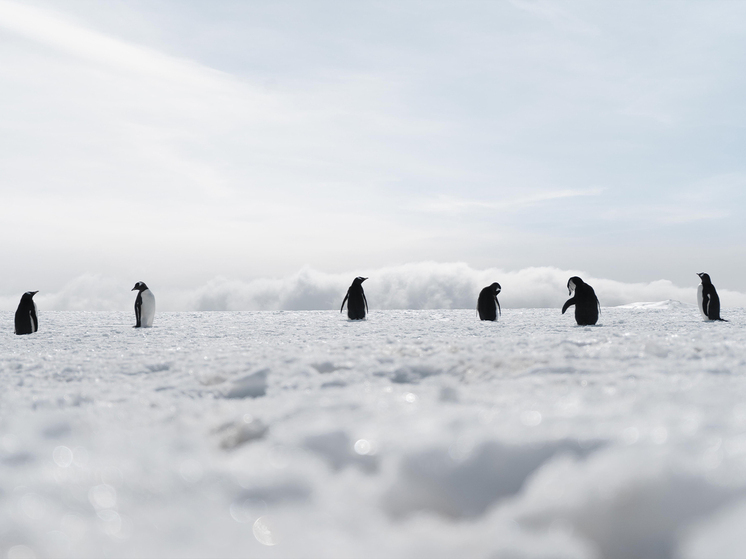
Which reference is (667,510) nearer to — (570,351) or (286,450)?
(286,450)

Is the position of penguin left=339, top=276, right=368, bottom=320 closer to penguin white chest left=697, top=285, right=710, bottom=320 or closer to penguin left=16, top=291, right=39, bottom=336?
penguin left=16, top=291, right=39, bottom=336

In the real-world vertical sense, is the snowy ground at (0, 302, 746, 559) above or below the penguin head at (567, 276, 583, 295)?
below

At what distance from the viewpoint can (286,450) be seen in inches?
87.1

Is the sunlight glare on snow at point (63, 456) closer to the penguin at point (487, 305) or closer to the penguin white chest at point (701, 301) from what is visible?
the penguin at point (487, 305)

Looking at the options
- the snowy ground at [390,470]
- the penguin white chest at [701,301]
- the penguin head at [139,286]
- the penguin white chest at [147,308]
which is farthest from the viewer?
the penguin head at [139,286]

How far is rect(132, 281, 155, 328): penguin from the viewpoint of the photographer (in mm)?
12117

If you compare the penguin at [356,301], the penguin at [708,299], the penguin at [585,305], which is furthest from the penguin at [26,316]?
the penguin at [708,299]

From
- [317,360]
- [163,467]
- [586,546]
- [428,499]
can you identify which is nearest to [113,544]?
A: [163,467]

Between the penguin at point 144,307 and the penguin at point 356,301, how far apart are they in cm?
527

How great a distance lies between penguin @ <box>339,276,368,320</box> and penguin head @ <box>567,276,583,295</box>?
559 centimetres

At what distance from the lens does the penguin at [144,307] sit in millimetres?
12117

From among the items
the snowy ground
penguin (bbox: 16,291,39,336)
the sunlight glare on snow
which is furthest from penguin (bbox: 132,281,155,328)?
the sunlight glare on snow

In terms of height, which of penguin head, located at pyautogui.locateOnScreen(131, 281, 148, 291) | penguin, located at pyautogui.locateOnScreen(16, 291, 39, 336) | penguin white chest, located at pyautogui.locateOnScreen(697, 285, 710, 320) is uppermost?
penguin head, located at pyautogui.locateOnScreen(131, 281, 148, 291)

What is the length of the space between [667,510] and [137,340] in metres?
7.92
